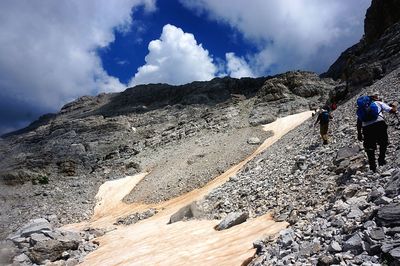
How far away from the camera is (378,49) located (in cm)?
3959

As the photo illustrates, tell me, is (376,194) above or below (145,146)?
below

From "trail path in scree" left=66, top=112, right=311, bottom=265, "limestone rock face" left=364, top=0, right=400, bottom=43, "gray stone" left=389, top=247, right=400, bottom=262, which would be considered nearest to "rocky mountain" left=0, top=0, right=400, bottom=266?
"gray stone" left=389, top=247, right=400, bottom=262

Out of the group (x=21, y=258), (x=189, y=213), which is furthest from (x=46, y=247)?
(x=189, y=213)

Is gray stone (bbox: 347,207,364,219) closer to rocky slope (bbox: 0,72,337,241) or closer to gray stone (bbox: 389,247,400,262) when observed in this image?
gray stone (bbox: 389,247,400,262)

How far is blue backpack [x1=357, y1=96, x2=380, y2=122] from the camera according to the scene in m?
11.1

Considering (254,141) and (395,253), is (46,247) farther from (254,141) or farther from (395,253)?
(254,141)

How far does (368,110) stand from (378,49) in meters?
32.3

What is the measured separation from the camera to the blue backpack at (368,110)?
11.1 m

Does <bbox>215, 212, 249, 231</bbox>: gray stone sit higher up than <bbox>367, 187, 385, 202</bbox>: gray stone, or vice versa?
<bbox>215, 212, 249, 231</bbox>: gray stone

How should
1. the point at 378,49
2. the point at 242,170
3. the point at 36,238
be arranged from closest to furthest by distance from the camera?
the point at 36,238 < the point at 242,170 < the point at 378,49

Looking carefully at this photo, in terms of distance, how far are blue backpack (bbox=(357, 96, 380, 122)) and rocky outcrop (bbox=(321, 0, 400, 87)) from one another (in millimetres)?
24402

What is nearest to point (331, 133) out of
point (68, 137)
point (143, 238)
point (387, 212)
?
point (143, 238)

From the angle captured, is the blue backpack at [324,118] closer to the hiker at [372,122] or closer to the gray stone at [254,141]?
the hiker at [372,122]

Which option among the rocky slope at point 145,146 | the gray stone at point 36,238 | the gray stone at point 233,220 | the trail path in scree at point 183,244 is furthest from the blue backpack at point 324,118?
the rocky slope at point 145,146
